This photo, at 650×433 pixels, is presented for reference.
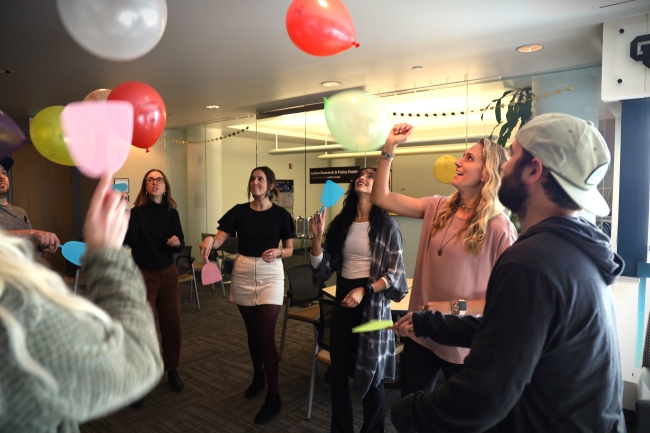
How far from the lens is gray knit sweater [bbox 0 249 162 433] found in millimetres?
563

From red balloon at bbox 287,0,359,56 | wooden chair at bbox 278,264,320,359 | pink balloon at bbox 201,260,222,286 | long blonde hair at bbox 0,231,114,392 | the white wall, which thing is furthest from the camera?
the white wall

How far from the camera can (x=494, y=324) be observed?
928mm

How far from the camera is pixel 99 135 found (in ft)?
4.74

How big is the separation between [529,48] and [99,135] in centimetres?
337

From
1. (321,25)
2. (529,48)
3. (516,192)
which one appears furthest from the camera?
(529,48)

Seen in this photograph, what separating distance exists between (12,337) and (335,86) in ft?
15.1

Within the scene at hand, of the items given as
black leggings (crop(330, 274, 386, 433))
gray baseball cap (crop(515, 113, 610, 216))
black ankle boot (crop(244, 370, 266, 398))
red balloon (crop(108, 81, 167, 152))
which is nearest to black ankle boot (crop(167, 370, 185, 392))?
black ankle boot (crop(244, 370, 266, 398))

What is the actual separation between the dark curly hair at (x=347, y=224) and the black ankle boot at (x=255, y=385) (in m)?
1.20

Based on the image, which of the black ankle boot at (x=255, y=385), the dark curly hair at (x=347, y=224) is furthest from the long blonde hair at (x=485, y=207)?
the black ankle boot at (x=255, y=385)

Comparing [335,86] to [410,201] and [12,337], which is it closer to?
[410,201]

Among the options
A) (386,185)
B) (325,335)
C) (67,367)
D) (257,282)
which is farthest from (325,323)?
(67,367)

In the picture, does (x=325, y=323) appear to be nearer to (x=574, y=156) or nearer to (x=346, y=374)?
(x=346, y=374)

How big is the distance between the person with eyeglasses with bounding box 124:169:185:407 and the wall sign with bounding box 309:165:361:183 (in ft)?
8.41

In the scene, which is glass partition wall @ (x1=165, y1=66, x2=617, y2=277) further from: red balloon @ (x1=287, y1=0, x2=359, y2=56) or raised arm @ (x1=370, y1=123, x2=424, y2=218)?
red balloon @ (x1=287, y1=0, x2=359, y2=56)
